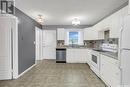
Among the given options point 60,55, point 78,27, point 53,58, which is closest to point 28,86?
point 60,55

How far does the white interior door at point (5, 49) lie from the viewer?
428 cm

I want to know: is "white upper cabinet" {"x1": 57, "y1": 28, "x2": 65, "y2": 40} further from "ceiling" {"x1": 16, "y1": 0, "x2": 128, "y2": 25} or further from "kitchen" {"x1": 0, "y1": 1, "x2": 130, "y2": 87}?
"ceiling" {"x1": 16, "y1": 0, "x2": 128, "y2": 25}

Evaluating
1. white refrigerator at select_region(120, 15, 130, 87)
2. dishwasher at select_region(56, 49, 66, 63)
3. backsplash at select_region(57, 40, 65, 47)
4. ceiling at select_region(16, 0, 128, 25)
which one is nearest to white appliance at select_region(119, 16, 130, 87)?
white refrigerator at select_region(120, 15, 130, 87)

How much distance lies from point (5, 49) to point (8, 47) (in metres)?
0.12

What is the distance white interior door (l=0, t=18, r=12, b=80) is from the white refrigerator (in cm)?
353

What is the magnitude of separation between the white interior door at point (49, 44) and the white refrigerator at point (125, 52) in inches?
260

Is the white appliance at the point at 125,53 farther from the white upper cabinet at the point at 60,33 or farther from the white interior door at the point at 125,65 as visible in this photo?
the white upper cabinet at the point at 60,33

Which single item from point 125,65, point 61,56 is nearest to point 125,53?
point 125,65

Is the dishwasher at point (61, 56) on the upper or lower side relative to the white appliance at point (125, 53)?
lower

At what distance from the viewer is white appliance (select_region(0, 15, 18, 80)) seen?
428 centimetres

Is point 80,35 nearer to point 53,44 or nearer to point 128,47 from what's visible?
point 53,44

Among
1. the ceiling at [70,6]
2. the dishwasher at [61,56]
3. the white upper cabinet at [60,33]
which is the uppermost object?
the ceiling at [70,6]

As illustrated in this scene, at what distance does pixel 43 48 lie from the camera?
8.84 meters

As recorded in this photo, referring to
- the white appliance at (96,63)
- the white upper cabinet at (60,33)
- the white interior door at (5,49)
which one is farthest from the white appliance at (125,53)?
the white upper cabinet at (60,33)
